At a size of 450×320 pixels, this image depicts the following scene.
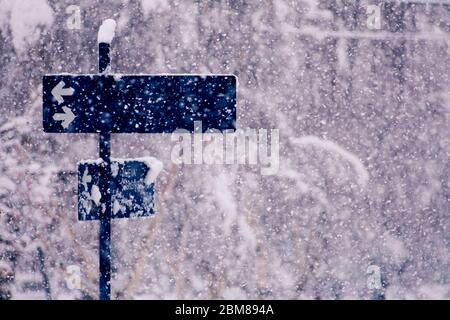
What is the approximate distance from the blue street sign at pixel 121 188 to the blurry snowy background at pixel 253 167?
3.55ft

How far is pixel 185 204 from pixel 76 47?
56.3 inches

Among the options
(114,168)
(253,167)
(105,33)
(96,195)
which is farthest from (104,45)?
(253,167)

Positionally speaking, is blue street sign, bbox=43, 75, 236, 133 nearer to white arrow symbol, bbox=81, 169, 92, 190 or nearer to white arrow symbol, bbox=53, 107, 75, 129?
white arrow symbol, bbox=53, 107, 75, 129

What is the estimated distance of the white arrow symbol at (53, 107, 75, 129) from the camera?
164 centimetres

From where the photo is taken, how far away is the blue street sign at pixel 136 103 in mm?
1624

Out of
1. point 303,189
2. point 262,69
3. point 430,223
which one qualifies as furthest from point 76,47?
point 430,223

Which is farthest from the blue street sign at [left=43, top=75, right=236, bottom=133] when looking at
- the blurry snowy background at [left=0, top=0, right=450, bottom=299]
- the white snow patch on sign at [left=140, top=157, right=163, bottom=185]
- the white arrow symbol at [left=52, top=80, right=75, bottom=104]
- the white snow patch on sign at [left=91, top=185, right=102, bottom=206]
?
the blurry snowy background at [left=0, top=0, right=450, bottom=299]

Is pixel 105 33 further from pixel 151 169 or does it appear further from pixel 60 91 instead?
pixel 151 169


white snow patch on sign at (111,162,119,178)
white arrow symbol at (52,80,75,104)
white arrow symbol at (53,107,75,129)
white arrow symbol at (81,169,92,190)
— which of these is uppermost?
white arrow symbol at (52,80,75,104)

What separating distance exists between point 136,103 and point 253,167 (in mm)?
1331

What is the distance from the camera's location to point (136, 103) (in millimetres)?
1654

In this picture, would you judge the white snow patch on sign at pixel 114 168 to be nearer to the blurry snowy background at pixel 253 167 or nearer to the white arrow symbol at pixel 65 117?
the white arrow symbol at pixel 65 117

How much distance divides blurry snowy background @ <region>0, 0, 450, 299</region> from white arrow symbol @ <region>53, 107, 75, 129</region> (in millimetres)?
1143

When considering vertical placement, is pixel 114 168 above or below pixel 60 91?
below
